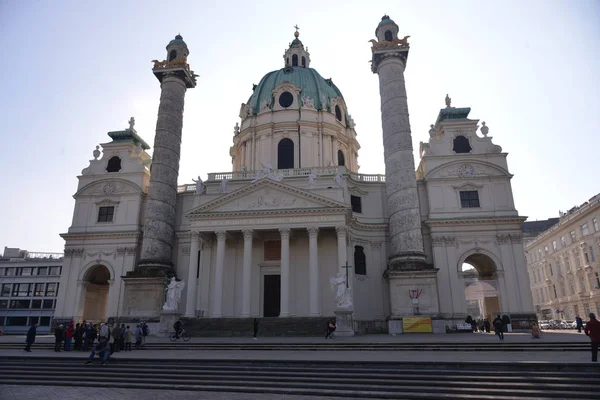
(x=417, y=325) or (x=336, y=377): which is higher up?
(x=417, y=325)

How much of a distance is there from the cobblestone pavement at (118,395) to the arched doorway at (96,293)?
2545 cm

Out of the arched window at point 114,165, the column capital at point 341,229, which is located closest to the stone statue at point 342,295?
the column capital at point 341,229

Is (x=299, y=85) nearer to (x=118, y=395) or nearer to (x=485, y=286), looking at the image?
(x=485, y=286)

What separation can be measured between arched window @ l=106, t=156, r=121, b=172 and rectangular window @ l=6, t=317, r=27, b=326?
3632cm

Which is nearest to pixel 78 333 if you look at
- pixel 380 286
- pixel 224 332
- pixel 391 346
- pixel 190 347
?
pixel 190 347

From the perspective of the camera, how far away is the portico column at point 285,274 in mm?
28141

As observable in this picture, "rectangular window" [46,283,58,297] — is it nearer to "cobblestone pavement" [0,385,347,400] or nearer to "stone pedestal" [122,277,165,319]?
"stone pedestal" [122,277,165,319]

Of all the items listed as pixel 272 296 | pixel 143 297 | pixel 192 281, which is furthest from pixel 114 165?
pixel 272 296

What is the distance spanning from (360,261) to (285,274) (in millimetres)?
7341

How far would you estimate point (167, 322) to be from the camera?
2722 centimetres

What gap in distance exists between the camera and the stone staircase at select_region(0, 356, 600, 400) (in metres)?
10.8

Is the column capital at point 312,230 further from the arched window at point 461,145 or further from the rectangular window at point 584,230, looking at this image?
the rectangular window at point 584,230

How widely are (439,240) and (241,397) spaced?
81.0 ft

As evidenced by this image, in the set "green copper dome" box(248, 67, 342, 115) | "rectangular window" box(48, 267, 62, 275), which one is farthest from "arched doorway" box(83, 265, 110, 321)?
"rectangular window" box(48, 267, 62, 275)
